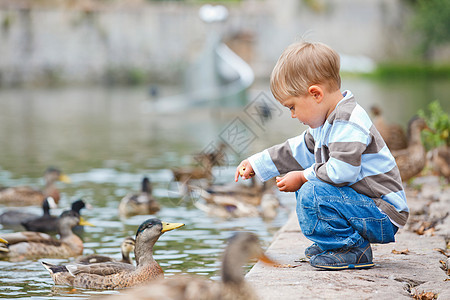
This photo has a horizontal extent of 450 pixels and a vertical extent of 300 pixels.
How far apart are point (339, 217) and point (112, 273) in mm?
2017

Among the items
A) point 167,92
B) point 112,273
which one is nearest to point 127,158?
point 112,273

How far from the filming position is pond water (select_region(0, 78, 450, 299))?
21.4 feet

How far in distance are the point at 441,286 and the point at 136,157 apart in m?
9.65

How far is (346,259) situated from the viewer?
15.1 feet

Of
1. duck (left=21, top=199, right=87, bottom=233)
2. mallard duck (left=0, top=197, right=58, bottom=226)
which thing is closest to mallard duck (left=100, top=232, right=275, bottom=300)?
duck (left=21, top=199, right=87, bottom=233)

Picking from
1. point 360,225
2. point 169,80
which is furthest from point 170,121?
point 169,80

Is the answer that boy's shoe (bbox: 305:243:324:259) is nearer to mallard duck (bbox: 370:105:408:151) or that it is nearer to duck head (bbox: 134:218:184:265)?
duck head (bbox: 134:218:184:265)

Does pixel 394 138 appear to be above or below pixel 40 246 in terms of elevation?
above

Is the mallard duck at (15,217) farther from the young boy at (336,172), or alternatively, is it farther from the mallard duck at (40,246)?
the young boy at (336,172)

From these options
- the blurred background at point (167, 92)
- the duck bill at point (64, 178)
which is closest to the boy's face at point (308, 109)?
the blurred background at point (167, 92)

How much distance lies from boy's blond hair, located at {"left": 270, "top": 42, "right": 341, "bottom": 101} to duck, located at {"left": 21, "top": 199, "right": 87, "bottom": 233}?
400 cm

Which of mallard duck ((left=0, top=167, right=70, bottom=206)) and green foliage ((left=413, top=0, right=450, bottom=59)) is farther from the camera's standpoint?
green foliage ((left=413, top=0, right=450, bottom=59))

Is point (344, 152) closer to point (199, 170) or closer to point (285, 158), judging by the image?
point (285, 158)

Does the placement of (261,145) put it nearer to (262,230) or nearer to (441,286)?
(262,230)
